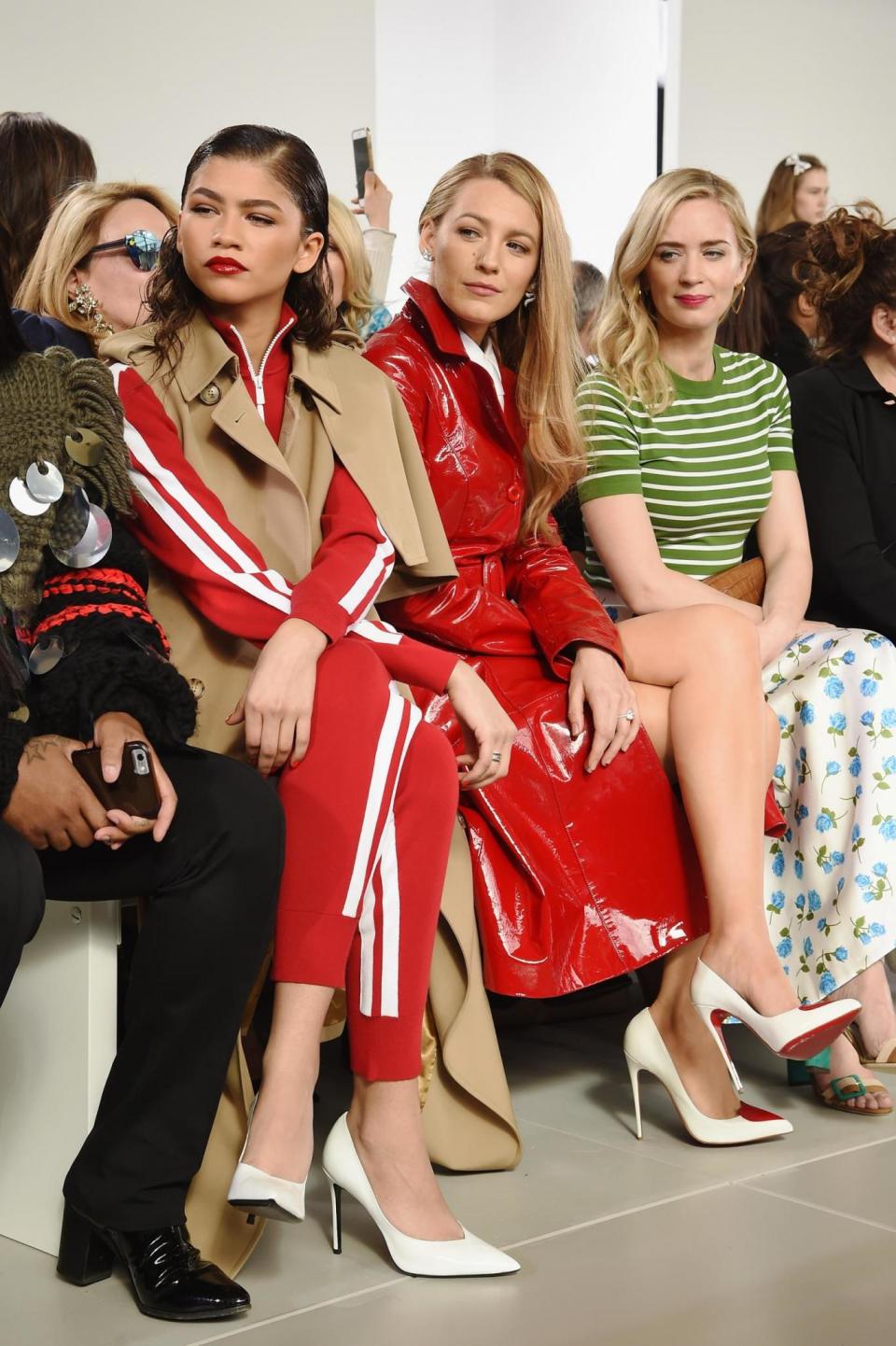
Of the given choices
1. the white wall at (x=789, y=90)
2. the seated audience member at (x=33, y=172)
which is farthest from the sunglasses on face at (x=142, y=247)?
the white wall at (x=789, y=90)

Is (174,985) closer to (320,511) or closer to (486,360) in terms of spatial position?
(320,511)

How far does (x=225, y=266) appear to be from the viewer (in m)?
1.83

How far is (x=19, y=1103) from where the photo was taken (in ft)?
5.28

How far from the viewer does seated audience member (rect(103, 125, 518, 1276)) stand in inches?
61.3

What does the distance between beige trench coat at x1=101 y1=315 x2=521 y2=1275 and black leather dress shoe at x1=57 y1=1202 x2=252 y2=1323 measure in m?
0.43

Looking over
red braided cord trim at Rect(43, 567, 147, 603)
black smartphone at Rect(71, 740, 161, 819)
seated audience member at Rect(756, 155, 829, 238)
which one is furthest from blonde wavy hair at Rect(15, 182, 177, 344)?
seated audience member at Rect(756, 155, 829, 238)

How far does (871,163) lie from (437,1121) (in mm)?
5923

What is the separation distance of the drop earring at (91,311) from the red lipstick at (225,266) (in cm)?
59

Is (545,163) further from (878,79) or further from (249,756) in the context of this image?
(249,756)

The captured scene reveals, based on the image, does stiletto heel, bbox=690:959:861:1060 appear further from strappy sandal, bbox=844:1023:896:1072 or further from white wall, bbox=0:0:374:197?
white wall, bbox=0:0:374:197

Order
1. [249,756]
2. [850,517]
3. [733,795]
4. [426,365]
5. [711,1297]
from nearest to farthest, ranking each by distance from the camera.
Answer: [711,1297] < [249,756] < [733,795] < [426,365] < [850,517]

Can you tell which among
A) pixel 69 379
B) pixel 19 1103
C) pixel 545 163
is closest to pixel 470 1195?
pixel 19 1103

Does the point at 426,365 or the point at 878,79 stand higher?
the point at 878,79

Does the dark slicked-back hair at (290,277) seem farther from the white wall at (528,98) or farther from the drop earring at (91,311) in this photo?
the white wall at (528,98)
